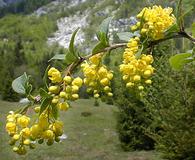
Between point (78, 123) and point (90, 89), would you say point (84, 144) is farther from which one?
point (90, 89)

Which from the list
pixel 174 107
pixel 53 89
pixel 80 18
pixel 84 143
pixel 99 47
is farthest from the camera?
pixel 80 18

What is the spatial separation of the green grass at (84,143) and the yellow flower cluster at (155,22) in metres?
11.5

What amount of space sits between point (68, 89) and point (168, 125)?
9.07 metres

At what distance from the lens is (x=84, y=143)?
16984mm

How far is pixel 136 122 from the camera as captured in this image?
14.2 m

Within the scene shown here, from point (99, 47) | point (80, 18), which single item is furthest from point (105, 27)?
point (80, 18)

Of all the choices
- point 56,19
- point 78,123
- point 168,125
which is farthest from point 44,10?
point 168,125

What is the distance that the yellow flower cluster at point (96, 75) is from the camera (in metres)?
1.15

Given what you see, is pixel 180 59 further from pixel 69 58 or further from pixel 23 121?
pixel 23 121

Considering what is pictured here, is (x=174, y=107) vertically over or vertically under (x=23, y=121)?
under

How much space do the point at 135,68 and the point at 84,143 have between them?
52.7 ft

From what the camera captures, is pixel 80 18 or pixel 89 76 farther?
pixel 80 18

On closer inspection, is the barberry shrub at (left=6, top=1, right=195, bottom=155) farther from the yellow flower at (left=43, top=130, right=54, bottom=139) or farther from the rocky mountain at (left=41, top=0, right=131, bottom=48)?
the rocky mountain at (left=41, top=0, right=131, bottom=48)

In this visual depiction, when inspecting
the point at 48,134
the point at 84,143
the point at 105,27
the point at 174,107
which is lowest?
the point at 84,143
